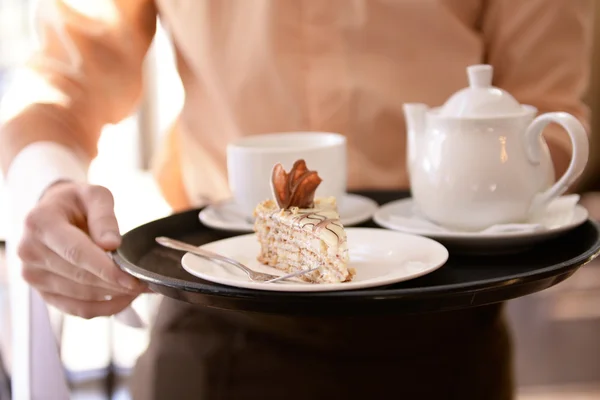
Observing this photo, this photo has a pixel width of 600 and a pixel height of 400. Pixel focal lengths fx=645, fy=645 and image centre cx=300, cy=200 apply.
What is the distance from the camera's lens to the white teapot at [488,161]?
0.62m

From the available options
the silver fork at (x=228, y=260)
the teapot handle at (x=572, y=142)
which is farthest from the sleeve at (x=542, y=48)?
the silver fork at (x=228, y=260)

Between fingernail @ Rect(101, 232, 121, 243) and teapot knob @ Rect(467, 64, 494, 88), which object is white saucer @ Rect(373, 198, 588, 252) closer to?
teapot knob @ Rect(467, 64, 494, 88)

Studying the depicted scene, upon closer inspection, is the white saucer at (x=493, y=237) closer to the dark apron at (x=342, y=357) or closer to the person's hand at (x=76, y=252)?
the dark apron at (x=342, y=357)

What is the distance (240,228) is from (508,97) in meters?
0.31

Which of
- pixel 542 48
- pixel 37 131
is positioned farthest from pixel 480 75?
pixel 37 131

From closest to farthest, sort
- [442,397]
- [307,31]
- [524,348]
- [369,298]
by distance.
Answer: [369,298] < [442,397] < [307,31] < [524,348]

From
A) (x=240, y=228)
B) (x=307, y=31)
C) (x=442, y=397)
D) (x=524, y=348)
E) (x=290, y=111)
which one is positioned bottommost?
Result: (x=524, y=348)

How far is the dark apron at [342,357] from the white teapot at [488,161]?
102 millimetres

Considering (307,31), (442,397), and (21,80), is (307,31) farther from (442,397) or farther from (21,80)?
(442,397)

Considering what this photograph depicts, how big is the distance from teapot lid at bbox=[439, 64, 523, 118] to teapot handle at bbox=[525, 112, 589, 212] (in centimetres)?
3

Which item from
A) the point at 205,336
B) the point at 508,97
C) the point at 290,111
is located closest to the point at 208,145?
the point at 290,111

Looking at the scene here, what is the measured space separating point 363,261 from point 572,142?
23cm

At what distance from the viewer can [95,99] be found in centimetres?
93

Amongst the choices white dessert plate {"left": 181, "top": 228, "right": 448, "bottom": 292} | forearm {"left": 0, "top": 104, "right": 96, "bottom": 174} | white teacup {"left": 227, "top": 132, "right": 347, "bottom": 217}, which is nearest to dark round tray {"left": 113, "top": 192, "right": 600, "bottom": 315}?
white dessert plate {"left": 181, "top": 228, "right": 448, "bottom": 292}
